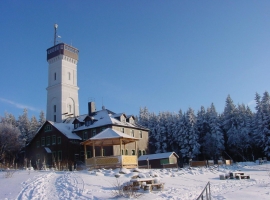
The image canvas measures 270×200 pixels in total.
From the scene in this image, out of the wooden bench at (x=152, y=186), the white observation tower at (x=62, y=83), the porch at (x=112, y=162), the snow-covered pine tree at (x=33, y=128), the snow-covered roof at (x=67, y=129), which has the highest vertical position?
the white observation tower at (x=62, y=83)

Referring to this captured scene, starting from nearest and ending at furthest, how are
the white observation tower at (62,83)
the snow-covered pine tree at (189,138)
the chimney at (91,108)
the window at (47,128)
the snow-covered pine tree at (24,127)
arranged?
the window at (47,128)
the chimney at (91,108)
the snow-covered pine tree at (189,138)
the white observation tower at (62,83)
the snow-covered pine tree at (24,127)

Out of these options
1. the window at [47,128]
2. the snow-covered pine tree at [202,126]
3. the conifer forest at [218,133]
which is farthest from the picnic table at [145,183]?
the snow-covered pine tree at [202,126]

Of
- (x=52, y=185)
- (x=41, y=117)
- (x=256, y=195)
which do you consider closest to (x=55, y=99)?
(x=41, y=117)

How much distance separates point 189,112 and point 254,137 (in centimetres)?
1278

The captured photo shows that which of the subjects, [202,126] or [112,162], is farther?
[202,126]

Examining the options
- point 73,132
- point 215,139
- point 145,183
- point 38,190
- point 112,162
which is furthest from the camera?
point 215,139

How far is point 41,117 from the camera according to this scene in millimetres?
70000

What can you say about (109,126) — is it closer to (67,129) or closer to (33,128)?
(67,129)

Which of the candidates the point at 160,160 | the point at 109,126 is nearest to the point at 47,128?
the point at 109,126

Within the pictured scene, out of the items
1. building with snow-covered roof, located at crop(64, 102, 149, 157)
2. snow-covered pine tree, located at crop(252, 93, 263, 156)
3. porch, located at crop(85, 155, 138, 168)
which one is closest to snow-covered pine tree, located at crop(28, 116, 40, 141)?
building with snow-covered roof, located at crop(64, 102, 149, 157)

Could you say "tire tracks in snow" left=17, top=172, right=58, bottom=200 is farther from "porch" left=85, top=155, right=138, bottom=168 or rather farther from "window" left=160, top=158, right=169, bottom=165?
"window" left=160, top=158, right=169, bottom=165

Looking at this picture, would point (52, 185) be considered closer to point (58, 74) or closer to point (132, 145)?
point (132, 145)

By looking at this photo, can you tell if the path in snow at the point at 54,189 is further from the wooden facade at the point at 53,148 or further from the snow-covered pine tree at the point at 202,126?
the snow-covered pine tree at the point at 202,126

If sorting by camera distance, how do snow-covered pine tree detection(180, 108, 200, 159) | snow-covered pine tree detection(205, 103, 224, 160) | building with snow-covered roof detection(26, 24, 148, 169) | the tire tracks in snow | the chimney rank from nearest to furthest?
1. the tire tracks in snow
2. building with snow-covered roof detection(26, 24, 148, 169)
3. the chimney
4. snow-covered pine tree detection(205, 103, 224, 160)
5. snow-covered pine tree detection(180, 108, 200, 159)
